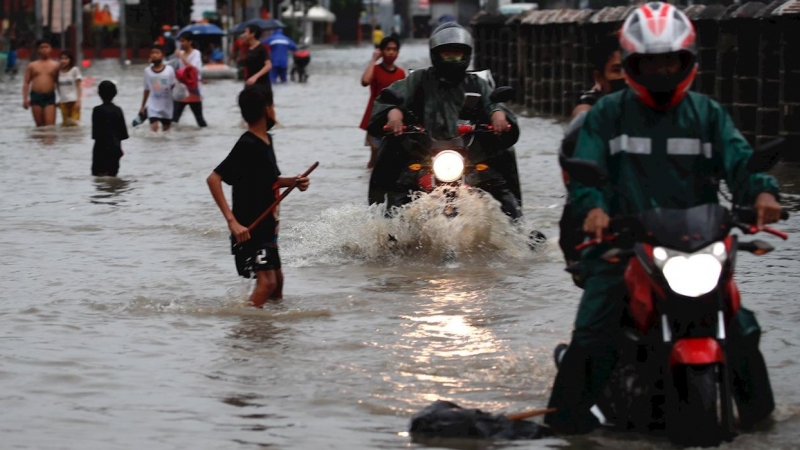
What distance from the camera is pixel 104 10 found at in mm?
69375

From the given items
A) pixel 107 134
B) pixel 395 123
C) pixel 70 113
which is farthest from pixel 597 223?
pixel 70 113

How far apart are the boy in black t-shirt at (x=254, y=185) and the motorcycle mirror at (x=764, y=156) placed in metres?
3.36

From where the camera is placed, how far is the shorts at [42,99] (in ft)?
87.0

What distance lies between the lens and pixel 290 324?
912 cm

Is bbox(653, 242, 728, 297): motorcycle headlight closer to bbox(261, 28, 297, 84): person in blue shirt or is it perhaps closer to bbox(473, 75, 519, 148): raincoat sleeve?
bbox(473, 75, 519, 148): raincoat sleeve

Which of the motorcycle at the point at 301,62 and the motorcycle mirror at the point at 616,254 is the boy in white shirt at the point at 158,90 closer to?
the motorcycle mirror at the point at 616,254

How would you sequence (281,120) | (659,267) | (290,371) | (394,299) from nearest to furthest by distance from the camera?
(659,267) → (290,371) → (394,299) → (281,120)

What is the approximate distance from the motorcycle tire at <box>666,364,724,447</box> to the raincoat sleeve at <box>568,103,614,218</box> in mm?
651

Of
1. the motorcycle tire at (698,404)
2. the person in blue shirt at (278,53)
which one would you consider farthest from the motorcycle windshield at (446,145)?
the person in blue shirt at (278,53)

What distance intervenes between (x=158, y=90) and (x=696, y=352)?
20.9 meters

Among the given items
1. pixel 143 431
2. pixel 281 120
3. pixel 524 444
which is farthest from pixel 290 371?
pixel 281 120

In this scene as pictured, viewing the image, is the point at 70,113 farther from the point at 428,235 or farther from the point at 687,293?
the point at 687,293

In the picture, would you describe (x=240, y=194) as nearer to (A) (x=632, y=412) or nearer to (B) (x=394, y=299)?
(B) (x=394, y=299)

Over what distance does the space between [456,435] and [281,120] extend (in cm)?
2407
